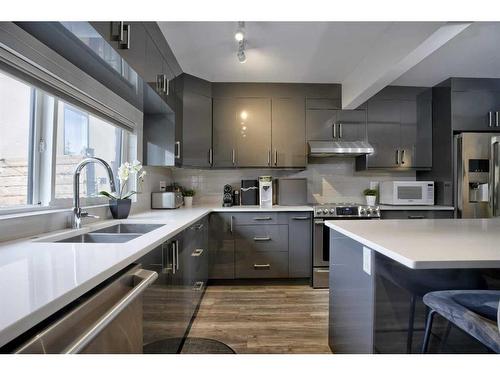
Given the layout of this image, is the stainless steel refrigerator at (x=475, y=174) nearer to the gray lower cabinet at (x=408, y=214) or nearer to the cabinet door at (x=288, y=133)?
the gray lower cabinet at (x=408, y=214)

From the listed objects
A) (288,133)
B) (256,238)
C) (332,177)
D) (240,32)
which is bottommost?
(256,238)

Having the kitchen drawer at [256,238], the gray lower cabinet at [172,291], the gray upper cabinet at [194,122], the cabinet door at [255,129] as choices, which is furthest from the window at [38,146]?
the cabinet door at [255,129]

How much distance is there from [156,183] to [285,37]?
2057 millimetres

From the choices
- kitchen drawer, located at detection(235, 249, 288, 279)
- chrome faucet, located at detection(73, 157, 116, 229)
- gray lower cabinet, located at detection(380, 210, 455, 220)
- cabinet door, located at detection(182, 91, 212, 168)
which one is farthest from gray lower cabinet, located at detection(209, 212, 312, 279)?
chrome faucet, located at detection(73, 157, 116, 229)

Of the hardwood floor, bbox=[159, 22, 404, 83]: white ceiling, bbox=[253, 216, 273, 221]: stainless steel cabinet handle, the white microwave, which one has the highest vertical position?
bbox=[159, 22, 404, 83]: white ceiling

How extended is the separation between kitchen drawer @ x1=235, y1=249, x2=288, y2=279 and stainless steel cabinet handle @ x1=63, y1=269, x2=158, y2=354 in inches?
82.4

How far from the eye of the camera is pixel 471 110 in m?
3.20

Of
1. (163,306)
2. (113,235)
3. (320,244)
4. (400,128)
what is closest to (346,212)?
(320,244)

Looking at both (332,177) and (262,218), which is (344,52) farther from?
(262,218)

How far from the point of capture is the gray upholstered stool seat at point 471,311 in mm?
985

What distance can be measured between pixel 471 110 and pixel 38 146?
424 cm

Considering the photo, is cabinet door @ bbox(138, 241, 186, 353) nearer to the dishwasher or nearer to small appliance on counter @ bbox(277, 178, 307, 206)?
the dishwasher

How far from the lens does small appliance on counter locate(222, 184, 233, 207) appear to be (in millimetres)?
3383
